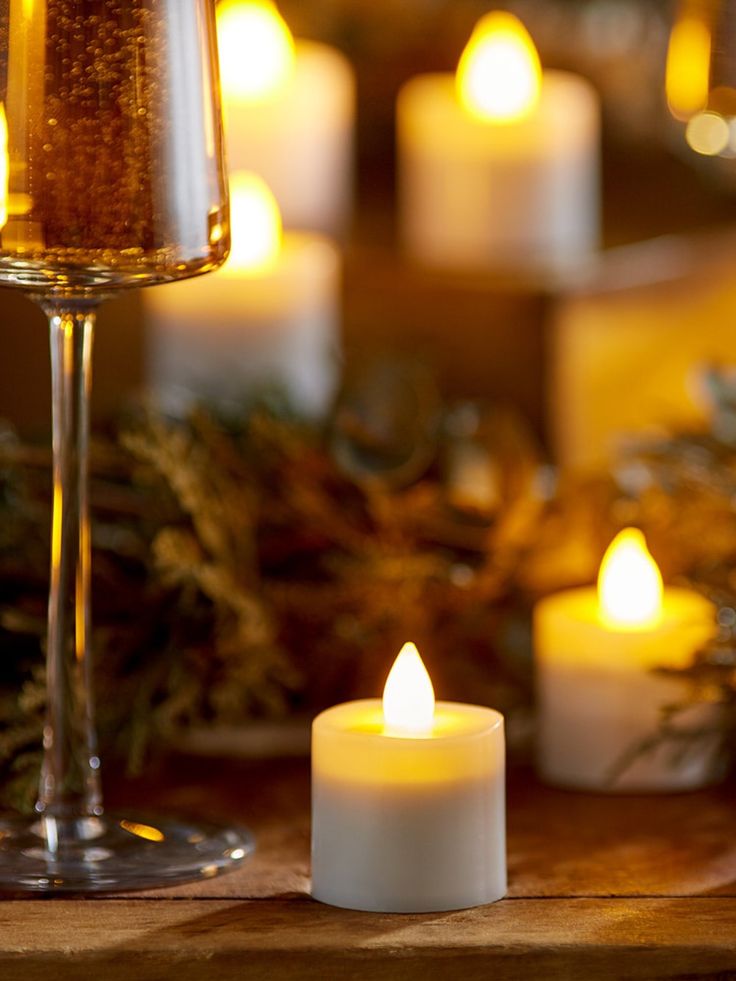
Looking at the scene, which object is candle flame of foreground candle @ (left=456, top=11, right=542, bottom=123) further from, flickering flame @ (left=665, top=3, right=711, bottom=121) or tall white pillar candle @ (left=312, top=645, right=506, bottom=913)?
tall white pillar candle @ (left=312, top=645, right=506, bottom=913)

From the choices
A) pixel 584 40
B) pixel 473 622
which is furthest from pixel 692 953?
pixel 584 40

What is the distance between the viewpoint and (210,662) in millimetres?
944

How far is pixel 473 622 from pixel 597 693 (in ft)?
0.33

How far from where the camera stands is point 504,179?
2.07m

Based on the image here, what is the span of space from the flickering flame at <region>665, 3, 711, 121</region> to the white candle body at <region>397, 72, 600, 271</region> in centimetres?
57

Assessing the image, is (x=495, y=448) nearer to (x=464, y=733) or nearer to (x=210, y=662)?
(x=210, y=662)

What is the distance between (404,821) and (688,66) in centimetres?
86

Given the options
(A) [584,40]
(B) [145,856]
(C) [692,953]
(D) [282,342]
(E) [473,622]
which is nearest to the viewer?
(C) [692,953]

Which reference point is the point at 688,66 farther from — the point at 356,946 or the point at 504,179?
the point at 356,946

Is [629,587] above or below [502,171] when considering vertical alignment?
below

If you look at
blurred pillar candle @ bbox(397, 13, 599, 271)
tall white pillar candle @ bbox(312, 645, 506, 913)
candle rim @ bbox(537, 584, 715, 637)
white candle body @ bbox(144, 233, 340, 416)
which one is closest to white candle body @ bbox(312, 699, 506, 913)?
tall white pillar candle @ bbox(312, 645, 506, 913)

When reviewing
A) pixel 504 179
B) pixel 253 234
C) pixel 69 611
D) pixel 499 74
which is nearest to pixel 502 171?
pixel 504 179

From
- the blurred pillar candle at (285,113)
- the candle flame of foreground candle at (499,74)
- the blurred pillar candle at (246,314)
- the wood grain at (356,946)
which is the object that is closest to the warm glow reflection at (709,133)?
the blurred pillar candle at (246,314)

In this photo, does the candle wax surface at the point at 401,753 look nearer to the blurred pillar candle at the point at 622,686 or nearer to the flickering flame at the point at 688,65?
the blurred pillar candle at the point at 622,686
